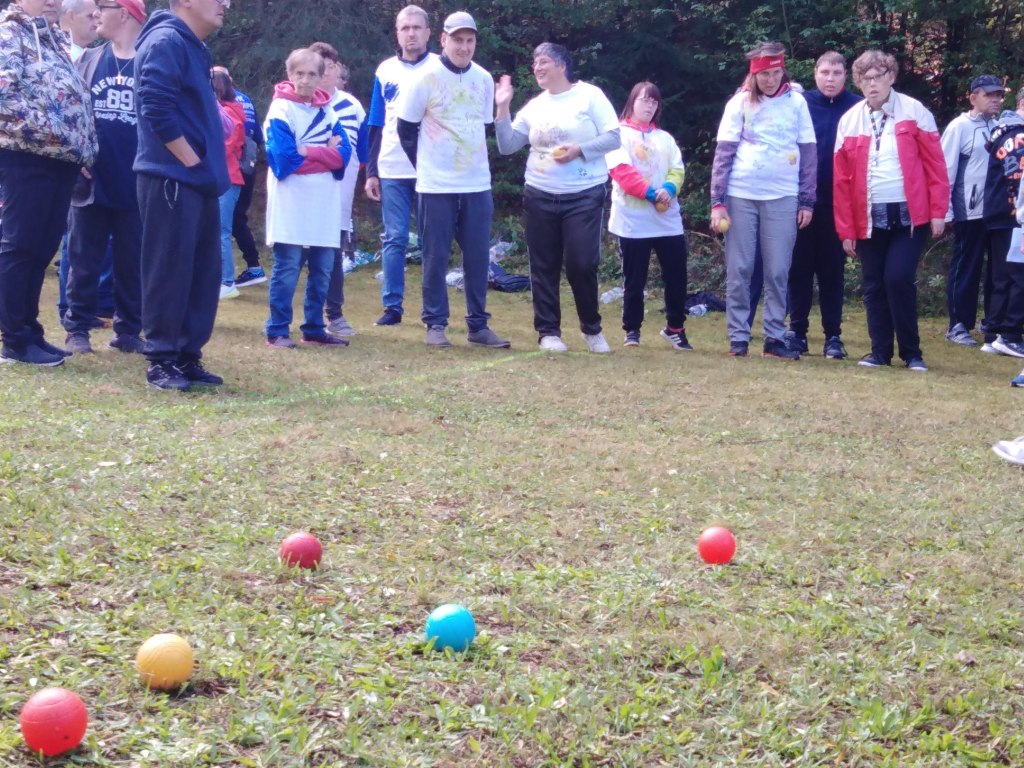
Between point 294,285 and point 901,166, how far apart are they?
411 cm

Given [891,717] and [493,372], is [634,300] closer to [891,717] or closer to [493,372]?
[493,372]

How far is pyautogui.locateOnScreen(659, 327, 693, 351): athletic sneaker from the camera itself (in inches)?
313

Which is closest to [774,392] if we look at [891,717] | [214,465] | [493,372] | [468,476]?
[493,372]

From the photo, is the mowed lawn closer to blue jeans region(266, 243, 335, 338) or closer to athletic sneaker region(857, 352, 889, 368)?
blue jeans region(266, 243, 335, 338)

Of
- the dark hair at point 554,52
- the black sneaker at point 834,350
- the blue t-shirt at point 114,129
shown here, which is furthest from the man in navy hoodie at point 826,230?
the blue t-shirt at point 114,129

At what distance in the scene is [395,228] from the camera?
8367mm

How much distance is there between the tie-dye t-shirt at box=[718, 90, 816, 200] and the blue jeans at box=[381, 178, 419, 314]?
8.55 ft

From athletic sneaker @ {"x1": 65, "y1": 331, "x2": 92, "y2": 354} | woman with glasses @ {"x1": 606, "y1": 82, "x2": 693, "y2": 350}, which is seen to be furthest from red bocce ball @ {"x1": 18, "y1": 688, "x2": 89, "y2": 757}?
woman with glasses @ {"x1": 606, "y1": 82, "x2": 693, "y2": 350}

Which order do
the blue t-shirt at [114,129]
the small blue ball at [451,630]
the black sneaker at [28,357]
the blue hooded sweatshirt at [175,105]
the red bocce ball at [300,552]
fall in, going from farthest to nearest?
the blue t-shirt at [114,129] < the black sneaker at [28,357] < the blue hooded sweatshirt at [175,105] < the red bocce ball at [300,552] < the small blue ball at [451,630]

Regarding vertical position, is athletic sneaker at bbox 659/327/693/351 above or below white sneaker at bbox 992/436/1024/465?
below

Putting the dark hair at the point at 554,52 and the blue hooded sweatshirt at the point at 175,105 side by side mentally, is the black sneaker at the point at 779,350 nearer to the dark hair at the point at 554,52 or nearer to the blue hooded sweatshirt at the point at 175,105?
the dark hair at the point at 554,52

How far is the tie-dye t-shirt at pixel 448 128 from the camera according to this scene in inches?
279

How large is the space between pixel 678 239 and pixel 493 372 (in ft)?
7.65

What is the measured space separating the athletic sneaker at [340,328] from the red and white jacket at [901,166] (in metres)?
3.57
